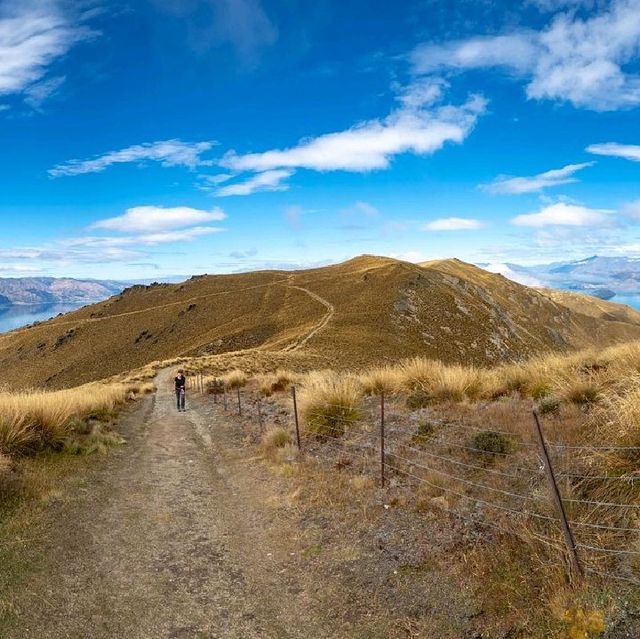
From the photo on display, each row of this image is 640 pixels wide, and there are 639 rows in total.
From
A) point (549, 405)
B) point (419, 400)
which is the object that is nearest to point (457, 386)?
point (419, 400)

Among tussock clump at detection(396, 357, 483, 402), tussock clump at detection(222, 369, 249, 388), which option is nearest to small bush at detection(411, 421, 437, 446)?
tussock clump at detection(396, 357, 483, 402)

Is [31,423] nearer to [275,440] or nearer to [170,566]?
[275,440]

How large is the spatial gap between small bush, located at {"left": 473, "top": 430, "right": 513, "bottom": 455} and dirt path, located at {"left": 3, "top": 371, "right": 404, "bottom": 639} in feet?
13.0

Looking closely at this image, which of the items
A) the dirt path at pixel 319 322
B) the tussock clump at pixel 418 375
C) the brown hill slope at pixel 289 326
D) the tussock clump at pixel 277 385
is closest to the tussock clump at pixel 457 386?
the tussock clump at pixel 418 375

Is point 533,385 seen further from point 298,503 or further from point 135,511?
point 135,511

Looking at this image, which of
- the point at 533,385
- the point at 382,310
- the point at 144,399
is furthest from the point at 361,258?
the point at 533,385

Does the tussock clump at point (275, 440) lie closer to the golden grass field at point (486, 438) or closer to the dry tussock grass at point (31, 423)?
the golden grass field at point (486, 438)

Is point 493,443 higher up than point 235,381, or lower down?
higher up

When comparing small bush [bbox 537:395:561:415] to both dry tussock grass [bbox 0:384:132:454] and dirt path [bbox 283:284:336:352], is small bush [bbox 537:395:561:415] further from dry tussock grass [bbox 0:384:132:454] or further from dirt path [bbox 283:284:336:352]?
dirt path [bbox 283:284:336:352]

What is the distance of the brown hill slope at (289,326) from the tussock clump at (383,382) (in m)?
40.7

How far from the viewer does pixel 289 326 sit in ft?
297

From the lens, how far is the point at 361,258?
15938 cm

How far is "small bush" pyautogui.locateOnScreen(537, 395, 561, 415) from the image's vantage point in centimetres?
1028

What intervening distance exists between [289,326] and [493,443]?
81.7 m
